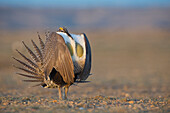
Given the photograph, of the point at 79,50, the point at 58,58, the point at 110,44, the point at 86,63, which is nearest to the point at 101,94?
the point at 86,63

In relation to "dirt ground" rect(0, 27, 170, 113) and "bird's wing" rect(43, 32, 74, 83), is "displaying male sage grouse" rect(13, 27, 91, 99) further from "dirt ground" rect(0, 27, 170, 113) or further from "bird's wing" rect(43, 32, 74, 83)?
"dirt ground" rect(0, 27, 170, 113)

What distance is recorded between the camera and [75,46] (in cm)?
439

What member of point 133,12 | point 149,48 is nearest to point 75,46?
point 149,48

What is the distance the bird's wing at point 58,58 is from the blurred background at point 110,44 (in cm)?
60

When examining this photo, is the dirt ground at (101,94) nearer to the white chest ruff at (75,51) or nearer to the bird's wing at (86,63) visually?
the bird's wing at (86,63)

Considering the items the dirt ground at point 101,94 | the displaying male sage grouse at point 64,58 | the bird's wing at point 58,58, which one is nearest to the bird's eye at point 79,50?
the displaying male sage grouse at point 64,58

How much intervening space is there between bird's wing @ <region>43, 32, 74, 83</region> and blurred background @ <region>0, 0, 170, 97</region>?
0.60 m

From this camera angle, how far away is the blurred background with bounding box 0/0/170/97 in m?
9.49

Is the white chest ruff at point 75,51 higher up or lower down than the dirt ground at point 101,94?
higher up

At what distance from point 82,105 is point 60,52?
906 mm

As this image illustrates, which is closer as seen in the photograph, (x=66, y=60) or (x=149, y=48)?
(x=66, y=60)

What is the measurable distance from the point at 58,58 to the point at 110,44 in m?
25.5

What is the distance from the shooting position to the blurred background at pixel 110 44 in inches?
374

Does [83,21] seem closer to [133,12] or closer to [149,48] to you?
[133,12]
